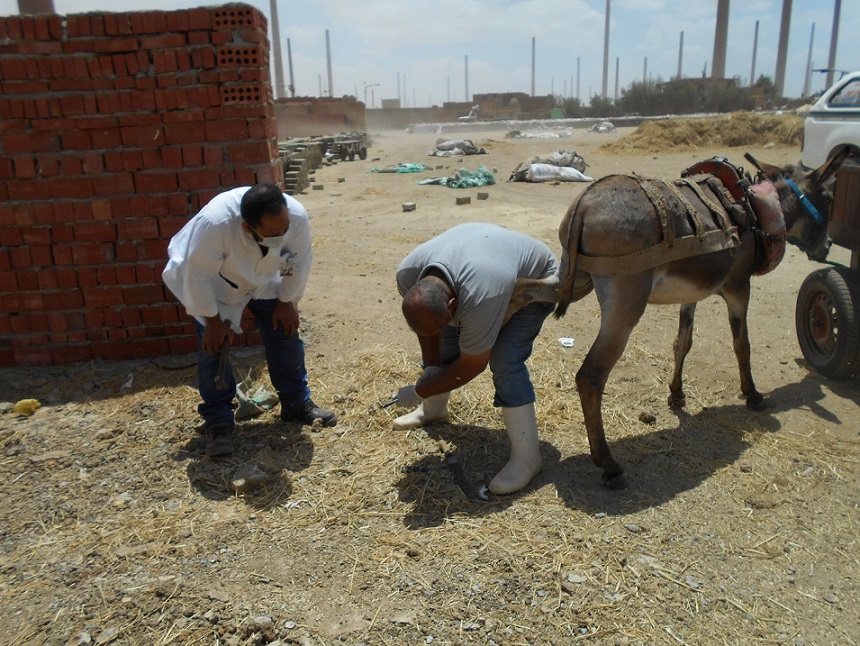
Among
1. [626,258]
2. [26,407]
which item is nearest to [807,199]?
[626,258]

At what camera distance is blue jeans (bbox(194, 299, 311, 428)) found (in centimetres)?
388

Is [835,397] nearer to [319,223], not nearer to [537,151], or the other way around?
[319,223]

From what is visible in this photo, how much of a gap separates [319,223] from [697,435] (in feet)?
25.6

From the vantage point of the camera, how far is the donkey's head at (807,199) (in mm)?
4555

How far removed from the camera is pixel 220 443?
381cm

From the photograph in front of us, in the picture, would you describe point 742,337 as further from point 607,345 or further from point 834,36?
point 834,36

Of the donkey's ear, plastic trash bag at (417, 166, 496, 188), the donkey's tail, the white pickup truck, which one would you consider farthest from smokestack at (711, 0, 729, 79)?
the donkey's tail

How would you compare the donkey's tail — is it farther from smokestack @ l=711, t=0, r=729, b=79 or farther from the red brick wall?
smokestack @ l=711, t=0, r=729, b=79

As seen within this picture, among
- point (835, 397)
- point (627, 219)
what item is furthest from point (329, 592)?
point (835, 397)

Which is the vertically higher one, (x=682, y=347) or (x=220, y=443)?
(x=682, y=347)

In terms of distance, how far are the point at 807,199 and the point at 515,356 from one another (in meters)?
2.72

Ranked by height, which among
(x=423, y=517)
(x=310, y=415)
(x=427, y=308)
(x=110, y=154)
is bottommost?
(x=423, y=517)

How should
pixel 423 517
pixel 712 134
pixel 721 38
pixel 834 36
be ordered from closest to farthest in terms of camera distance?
1. pixel 423 517
2. pixel 712 134
3. pixel 721 38
4. pixel 834 36

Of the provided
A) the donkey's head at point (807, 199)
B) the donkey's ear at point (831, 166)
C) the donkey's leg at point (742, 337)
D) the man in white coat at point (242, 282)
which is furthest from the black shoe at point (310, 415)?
the donkey's ear at point (831, 166)
